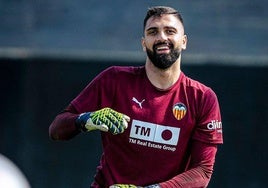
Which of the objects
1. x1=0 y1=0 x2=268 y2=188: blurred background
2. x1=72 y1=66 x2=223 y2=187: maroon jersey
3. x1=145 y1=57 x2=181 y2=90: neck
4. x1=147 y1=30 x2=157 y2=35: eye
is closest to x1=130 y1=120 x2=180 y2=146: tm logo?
x1=72 y1=66 x2=223 y2=187: maroon jersey

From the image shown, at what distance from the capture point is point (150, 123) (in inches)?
223

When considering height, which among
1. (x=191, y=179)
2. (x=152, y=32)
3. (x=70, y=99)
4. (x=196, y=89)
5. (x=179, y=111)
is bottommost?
(x=70, y=99)

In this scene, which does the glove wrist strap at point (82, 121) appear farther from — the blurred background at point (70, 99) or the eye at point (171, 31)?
the blurred background at point (70, 99)

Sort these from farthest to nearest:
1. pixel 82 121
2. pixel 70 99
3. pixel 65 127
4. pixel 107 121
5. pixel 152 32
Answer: pixel 70 99
pixel 152 32
pixel 65 127
pixel 82 121
pixel 107 121

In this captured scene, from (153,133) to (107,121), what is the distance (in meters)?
0.52

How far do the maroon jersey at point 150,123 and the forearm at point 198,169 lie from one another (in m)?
0.05

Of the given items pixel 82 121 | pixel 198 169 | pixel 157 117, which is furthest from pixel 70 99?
pixel 82 121

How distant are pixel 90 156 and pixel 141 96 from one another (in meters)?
3.71

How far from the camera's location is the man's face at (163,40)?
18.5ft

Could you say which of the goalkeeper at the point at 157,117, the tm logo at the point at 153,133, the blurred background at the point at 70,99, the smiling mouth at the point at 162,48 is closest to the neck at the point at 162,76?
the goalkeeper at the point at 157,117

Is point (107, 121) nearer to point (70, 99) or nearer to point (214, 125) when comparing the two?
point (214, 125)

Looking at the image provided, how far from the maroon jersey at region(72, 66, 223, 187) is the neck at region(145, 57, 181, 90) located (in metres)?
0.03

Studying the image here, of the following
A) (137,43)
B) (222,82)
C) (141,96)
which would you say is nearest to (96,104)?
(141,96)

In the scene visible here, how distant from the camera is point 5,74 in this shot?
959 centimetres
